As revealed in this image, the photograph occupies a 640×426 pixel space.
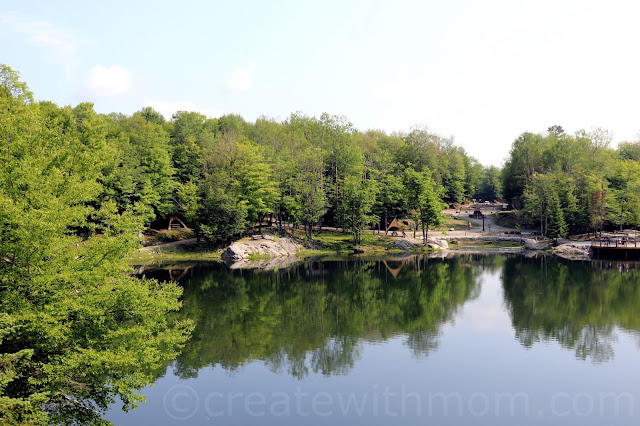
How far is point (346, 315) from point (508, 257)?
40.1 meters

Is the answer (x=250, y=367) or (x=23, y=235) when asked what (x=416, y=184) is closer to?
(x=250, y=367)

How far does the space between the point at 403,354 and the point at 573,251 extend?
52086 mm

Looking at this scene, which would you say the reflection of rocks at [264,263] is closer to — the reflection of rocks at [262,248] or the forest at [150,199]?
the reflection of rocks at [262,248]

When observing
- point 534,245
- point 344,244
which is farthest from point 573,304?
point 344,244

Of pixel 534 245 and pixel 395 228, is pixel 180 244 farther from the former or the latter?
pixel 534 245

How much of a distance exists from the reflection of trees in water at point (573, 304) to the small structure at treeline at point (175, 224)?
4719 cm

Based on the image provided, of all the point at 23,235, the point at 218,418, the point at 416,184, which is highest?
the point at 416,184

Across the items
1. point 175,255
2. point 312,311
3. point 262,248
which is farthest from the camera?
point 262,248

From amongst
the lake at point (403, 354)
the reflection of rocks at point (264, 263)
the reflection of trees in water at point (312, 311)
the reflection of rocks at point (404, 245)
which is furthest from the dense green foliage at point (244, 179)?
the lake at point (403, 354)

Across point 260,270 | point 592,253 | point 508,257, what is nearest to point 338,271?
point 260,270

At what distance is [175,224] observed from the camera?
78.2 meters

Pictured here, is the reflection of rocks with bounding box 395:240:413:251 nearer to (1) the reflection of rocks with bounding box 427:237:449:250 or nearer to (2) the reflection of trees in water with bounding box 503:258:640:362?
(1) the reflection of rocks with bounding box 427:237:449:250

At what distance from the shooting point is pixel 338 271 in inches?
2239

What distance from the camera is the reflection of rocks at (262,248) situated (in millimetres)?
65625
